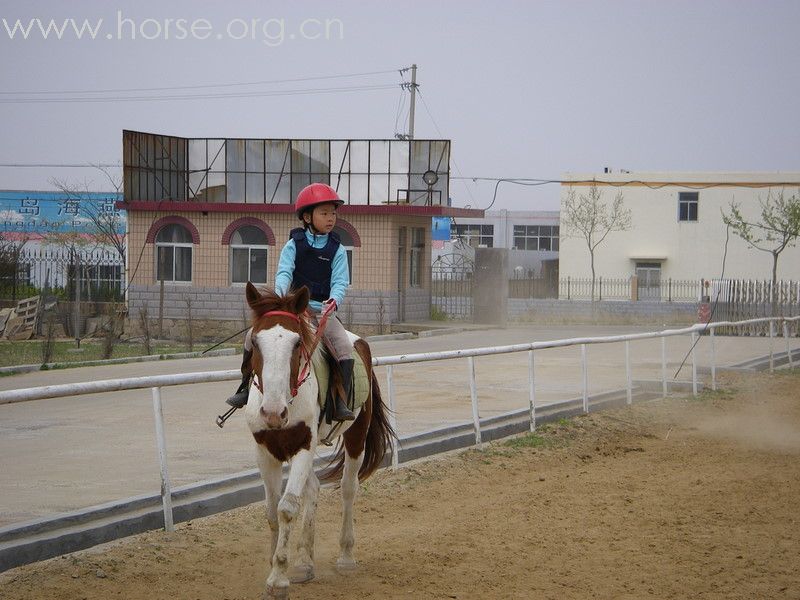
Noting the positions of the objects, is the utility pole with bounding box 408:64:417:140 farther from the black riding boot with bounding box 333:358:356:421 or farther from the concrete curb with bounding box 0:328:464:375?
the black riding boot with bounding box 333:358:356:421

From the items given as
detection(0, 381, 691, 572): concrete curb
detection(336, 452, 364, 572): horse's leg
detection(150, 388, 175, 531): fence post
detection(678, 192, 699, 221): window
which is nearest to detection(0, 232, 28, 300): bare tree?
detection(0, 381, 691, 572): concrete curb

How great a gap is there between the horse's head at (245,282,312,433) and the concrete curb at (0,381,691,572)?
1.45 meters

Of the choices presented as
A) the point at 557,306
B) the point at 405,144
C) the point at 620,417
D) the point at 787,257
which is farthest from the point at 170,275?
the point at 787,257

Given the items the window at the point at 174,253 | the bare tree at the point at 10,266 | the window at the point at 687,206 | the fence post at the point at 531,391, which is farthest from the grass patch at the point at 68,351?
the window at the point at 687,206

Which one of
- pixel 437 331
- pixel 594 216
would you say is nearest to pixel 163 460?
pixel 437 331

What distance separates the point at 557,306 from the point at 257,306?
34189 millimetres

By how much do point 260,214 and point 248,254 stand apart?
1.36 m

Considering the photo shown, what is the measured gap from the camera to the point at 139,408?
288 inches

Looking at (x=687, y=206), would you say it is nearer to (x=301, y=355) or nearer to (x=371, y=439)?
(x=371, y=439)

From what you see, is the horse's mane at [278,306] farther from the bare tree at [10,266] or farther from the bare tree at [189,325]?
the bare tree at [10,266]

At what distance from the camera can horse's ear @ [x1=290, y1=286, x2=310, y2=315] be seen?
5973mm

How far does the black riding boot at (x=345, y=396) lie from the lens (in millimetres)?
6449

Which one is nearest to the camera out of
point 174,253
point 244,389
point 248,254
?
point 244,389

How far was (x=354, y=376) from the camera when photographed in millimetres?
6793
